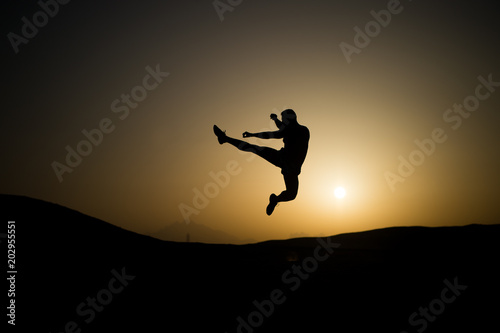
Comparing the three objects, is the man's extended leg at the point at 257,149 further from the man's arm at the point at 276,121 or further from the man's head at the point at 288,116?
the man's head at the point at 288,116

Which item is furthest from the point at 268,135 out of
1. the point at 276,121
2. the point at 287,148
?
the point at 287,148

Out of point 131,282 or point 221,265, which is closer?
point 131,282

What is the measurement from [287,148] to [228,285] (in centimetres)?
308

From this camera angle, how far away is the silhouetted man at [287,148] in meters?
6.73

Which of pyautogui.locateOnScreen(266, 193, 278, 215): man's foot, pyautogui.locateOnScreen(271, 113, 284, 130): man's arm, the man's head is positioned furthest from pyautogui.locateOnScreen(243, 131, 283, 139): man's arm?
pyautogui.locateOnScreen(266, 193, 278, 215): man's foot

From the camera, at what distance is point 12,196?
8.84 m

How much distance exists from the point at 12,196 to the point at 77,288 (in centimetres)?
559

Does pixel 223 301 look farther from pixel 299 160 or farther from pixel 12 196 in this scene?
pixel 12 196

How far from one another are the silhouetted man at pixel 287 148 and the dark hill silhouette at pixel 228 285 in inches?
67.3

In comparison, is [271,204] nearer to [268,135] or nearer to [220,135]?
[268,135]

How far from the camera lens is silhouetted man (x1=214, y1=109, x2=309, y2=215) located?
6.73 metres

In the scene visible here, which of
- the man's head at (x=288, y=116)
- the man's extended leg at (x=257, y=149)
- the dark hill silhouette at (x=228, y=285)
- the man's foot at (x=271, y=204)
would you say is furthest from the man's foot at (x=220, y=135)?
the dark hill silhouette at (x=228, y=285)

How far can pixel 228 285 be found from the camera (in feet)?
17.0

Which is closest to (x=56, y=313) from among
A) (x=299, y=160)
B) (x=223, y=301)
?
(x=223, y=301)
